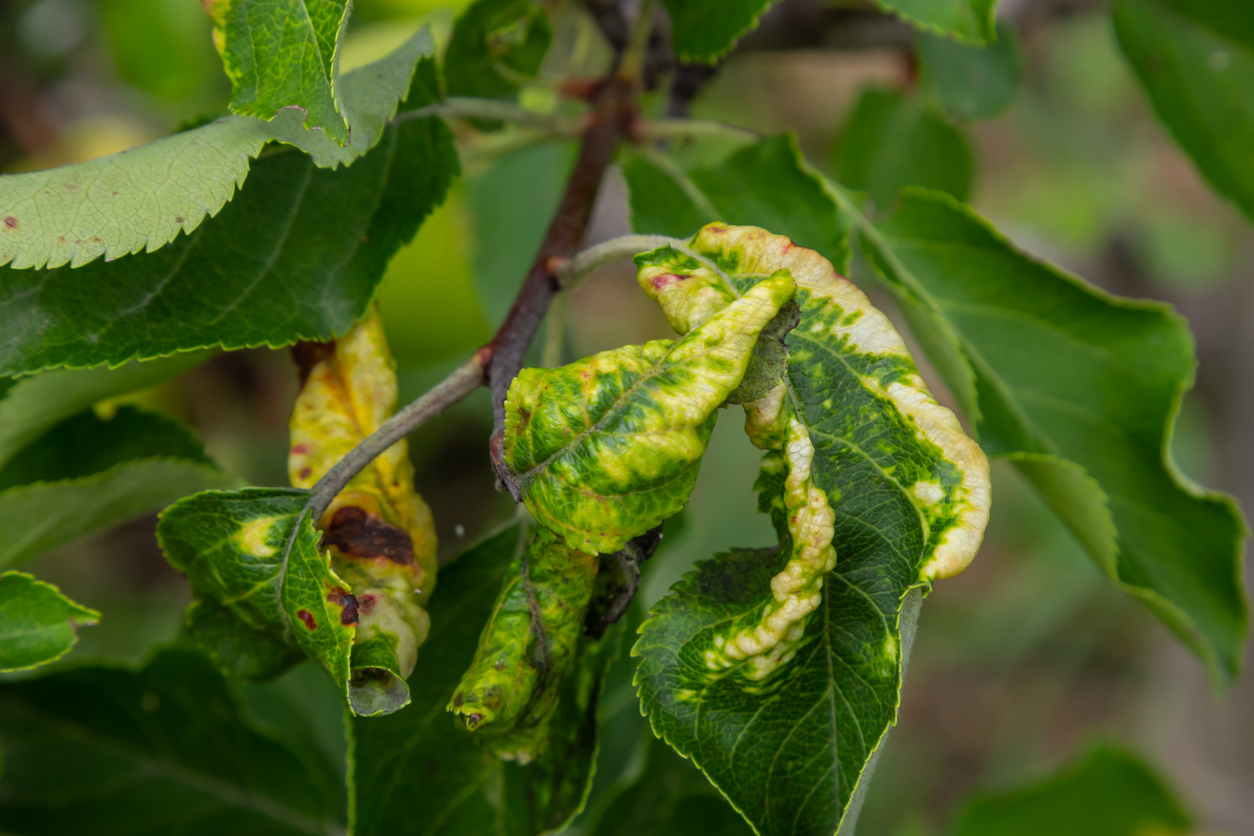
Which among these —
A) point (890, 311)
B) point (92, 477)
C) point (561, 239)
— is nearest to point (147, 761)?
point (92, 477)

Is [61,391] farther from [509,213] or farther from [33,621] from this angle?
[509,213]

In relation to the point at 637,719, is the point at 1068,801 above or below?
below

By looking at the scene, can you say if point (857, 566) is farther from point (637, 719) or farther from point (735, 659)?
point (637, 719)

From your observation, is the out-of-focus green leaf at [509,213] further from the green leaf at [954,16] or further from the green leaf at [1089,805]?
the green leaf at [1089,805]

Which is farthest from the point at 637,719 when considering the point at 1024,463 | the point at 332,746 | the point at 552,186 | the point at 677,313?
the point at 552,186

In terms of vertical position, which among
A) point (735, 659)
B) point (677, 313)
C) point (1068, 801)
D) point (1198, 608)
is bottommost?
point (1068, 801)

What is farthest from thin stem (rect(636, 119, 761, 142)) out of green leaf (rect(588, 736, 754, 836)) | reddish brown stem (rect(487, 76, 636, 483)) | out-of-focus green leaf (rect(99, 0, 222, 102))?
out-of-focus green leaf (rect(99, 0, 222, 102))
